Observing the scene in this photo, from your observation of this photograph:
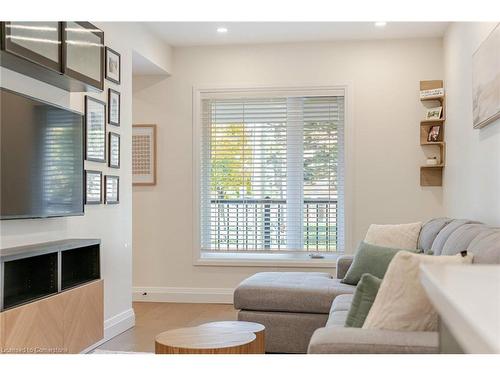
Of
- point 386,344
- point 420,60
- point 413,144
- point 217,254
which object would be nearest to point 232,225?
point 217,254

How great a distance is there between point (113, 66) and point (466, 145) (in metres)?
2.81

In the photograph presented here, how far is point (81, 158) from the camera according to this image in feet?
13.5

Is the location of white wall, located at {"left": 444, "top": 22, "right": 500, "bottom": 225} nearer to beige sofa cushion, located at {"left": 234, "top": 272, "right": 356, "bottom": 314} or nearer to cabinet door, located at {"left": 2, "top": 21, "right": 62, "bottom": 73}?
beige sofa cushion, located at {"left": 234, "top": 272, "right": 356, "bottom": 314}

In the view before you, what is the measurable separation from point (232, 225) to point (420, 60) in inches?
99.1

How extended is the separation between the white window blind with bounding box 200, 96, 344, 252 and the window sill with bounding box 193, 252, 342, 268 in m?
0.07

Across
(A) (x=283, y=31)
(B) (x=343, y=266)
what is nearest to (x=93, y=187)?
(B) (x=343, y=266)

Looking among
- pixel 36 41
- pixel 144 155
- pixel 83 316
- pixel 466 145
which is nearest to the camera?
pixel 36 41

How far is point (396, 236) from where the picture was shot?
461 cm

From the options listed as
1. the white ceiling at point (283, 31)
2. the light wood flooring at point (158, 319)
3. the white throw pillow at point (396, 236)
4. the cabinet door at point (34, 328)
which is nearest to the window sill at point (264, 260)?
the light wood flooring at point (158, 319)

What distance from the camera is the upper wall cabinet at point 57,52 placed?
3.15 meters

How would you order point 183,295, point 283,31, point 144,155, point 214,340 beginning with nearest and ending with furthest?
1. point 214,340
2. point 283,31
3. point 183,295
4. point 144,155

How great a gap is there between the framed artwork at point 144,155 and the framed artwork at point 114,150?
5.18 ft

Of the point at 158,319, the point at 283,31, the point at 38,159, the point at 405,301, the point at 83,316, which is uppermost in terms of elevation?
the point at 283,31

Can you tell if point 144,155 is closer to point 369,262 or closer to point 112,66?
point 112,66
